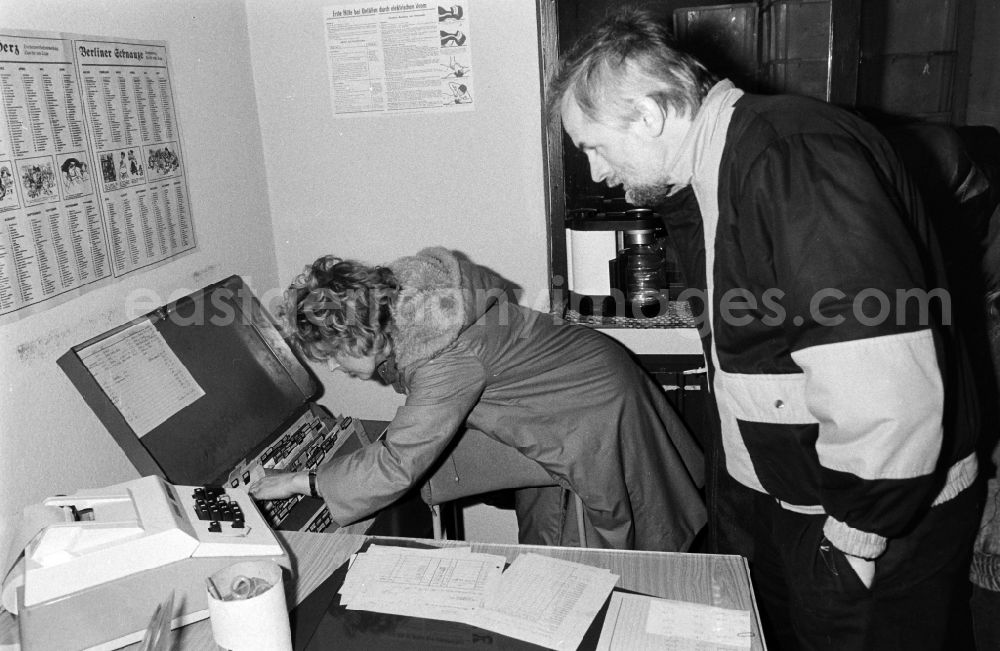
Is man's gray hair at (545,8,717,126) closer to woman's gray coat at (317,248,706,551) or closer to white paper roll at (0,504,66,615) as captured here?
woman's gray coat at (317,248,706,551)

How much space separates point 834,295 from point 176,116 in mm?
1654

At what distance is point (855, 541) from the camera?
3.65ft

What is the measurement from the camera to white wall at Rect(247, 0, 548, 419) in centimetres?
234

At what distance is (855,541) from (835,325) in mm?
338

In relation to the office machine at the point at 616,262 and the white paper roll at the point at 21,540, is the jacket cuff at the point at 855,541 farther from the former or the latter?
the office machine at the point at 616,262

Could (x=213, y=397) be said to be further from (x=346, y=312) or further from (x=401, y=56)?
(x=401, y=56)

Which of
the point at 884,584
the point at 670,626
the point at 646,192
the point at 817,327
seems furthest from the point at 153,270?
the point at 884,584

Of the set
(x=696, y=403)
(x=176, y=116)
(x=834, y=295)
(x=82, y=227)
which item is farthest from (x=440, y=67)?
(x=834, y=295)

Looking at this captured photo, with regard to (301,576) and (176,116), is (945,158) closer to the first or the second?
(301,576)

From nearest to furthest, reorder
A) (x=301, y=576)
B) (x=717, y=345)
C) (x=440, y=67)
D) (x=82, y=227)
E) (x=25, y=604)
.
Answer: (x=25, y=604) < (x=717, y=345) < (x=301, y=576) < (x=82, y=227) < (x=440, y=67)

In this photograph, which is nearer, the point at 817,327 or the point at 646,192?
the point at 817,327

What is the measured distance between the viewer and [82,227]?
1.65 m

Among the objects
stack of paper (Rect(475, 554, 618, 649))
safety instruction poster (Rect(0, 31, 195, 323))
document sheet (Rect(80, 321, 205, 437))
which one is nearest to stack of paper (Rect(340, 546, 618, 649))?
stack of paper (Rect(475, 554, 618, 649))

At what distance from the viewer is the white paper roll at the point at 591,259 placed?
243cm
